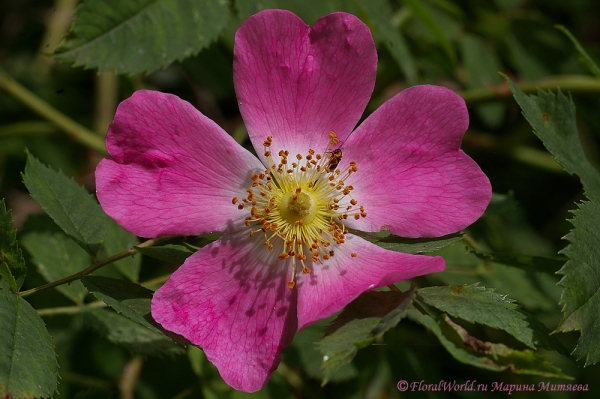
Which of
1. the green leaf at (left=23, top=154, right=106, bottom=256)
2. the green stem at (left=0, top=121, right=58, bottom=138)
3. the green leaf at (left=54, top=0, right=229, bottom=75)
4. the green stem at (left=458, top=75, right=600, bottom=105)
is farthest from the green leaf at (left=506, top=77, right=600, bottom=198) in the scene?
the green stem at (left=0, top=121, right=58, bottom=138)

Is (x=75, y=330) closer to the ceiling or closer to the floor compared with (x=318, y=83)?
closer to the floor

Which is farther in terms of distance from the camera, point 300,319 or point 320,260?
point 320,260

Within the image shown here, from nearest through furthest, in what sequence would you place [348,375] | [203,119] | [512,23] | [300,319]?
[300,319]
[203,119]
[348,375]
[512,23]

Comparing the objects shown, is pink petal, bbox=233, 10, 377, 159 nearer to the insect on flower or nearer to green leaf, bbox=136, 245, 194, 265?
the insect on flower

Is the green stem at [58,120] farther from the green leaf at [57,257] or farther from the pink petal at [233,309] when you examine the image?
the pink petal at [233,309]

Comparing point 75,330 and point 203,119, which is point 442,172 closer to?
point 203,119

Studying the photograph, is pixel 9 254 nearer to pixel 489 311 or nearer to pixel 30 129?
pixel 489 311

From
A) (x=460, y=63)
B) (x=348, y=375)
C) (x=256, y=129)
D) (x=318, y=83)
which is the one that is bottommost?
(x=348, y=375)

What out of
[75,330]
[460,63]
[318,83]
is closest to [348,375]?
[75,330]
